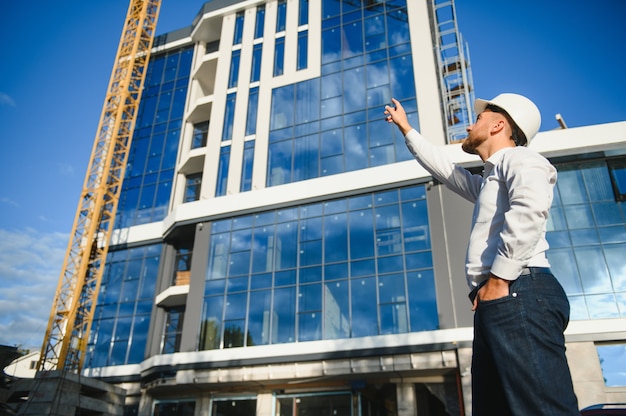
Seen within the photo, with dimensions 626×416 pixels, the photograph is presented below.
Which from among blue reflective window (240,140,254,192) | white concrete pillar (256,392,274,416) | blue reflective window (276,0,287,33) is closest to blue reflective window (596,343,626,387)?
white concrete pillar (256,392,274,416)

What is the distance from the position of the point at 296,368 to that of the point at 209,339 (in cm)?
483

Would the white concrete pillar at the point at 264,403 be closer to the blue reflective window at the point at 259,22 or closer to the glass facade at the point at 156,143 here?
the glass facade at the point at 156,143

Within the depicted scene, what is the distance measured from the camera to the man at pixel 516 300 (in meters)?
2.30

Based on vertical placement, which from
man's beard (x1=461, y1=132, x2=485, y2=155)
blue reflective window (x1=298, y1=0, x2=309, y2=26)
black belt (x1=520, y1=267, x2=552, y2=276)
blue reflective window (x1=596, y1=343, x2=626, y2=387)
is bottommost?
black belt (x1=520, y1=267, x2=552, y2=276)

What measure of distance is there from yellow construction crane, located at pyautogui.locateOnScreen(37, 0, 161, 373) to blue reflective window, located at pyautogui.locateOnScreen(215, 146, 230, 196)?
9.14m

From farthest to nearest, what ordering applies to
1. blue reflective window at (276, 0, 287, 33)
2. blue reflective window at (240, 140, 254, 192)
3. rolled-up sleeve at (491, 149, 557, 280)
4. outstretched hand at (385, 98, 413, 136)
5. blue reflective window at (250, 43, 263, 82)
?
blue reflective window at (276, 0, 287, 33), blue reflective window at (250, 43, 263, 82), blue reflective window at (240, 140, 254, 192), outstretched hand at (385, 98, 413, 136), rolled-up sleeve at (491, 149, 557, 280)

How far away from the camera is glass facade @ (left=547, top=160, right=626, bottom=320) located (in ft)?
63.8

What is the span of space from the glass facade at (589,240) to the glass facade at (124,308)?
2086 cm

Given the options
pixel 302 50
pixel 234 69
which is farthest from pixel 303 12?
pixel 234 69

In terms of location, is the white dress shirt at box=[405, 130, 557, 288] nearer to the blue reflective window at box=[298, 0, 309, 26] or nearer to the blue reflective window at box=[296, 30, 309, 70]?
the blue reflective window at box=[296, 30, 309, 70]

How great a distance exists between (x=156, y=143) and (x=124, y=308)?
11555 millimetres

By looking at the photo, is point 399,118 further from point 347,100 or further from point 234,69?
point 234,69

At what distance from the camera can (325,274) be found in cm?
2222

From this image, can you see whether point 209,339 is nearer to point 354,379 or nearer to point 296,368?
point 296,368
